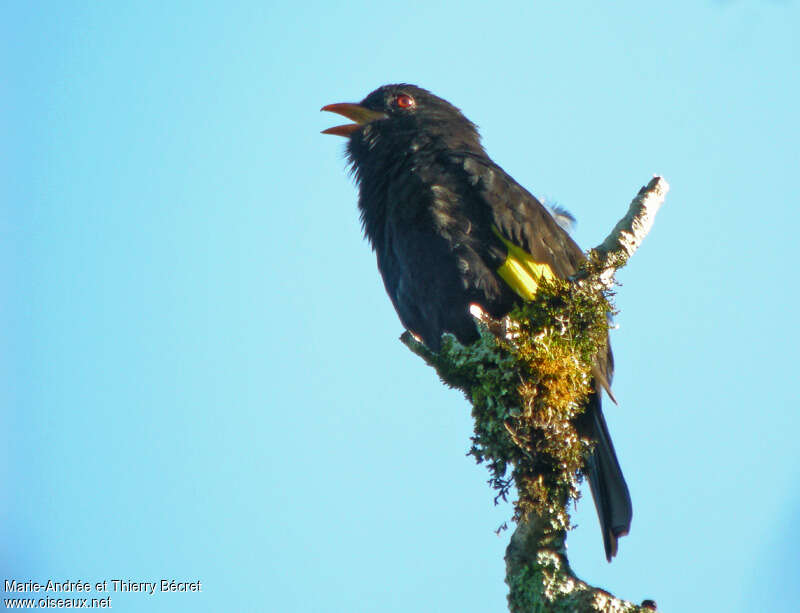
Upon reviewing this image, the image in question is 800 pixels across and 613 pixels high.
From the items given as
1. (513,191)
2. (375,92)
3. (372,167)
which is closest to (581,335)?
(513,191)

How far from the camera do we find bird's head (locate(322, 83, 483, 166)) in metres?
5.06

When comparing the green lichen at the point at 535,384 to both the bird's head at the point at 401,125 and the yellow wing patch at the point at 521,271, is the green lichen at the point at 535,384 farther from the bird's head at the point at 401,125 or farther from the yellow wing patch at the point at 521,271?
the bird's head at the point at 401,125

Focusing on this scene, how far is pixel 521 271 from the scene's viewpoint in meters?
4.11

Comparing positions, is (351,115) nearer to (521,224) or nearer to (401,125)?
(401,125)

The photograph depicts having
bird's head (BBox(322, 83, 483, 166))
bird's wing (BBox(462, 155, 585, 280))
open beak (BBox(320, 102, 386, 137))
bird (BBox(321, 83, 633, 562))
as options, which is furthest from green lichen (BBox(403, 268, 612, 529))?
open beak (BBox(320, 102, 386, 137))

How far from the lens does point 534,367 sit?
317cm

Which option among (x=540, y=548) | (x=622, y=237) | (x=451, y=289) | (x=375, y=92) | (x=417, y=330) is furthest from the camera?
(x=375, y=92)

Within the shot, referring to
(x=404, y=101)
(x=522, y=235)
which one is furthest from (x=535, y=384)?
(x=404, y=101)

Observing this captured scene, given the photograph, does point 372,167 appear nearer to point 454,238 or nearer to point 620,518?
point 454,238

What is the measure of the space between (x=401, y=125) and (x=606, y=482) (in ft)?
9.19

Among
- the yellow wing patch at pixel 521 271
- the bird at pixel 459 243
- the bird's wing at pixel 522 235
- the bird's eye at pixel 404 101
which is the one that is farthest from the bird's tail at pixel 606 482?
the bird's eye at pixel 404 101

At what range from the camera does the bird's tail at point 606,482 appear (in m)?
3.88

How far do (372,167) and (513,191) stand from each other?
3.40 feet

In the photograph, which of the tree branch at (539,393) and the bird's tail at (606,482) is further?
the bird's tail at (606,482)
